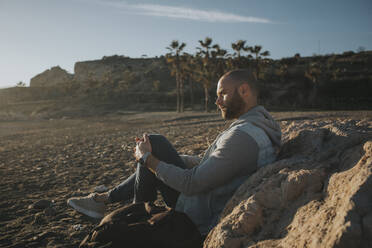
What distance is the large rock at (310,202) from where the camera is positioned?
1562 mm

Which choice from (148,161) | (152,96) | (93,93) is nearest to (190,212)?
(148,161)

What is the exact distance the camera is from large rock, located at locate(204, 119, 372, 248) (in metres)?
1.56

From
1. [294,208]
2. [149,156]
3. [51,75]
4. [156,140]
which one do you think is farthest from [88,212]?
[51,75]

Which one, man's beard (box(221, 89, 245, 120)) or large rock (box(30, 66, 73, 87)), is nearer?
man's beard (box(221, 89, 245, 120))

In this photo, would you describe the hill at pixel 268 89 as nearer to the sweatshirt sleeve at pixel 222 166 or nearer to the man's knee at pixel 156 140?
the man's knee at pixel 156 140

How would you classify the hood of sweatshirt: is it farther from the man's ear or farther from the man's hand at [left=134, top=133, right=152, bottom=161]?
the man's hand at [left=134, top=133, right=152, bottom=161]

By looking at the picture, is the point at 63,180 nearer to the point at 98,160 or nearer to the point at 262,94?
the point at 98,160

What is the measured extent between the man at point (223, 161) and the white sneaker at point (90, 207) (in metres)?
1.04

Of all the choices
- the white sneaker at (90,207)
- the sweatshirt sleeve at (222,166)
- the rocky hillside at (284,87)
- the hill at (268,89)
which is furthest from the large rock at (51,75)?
the sweatshirt sleeve at (222,166)

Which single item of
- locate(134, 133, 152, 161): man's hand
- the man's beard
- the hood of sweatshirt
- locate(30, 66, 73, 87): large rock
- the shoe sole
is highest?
locate(30, 66, 73, 87): large rock

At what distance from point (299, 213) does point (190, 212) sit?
115 cm

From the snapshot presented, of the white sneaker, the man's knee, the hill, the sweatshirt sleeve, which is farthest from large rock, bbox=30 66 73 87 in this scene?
the sweatshirt sleeve

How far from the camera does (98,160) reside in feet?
26.6

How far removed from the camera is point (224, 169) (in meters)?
2.51
